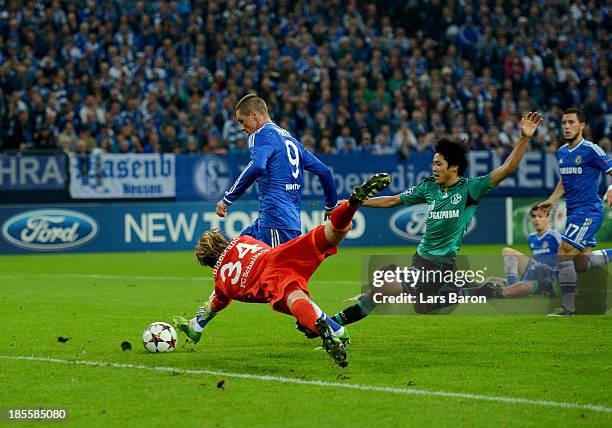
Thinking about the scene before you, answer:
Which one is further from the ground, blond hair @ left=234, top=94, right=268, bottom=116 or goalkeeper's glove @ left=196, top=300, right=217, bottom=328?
blond hair @ left=234, top=94, right=268, bottom=116

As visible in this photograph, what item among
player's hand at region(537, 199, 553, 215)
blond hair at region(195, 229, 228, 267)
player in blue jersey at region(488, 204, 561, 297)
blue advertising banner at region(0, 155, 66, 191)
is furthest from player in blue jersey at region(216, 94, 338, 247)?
blue advertising banner at region(0, 155, 66, 191)

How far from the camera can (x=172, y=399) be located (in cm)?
681

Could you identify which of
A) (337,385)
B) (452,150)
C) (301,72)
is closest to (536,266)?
(452,150)

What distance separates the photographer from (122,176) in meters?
23.2

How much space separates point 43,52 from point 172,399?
19619mm

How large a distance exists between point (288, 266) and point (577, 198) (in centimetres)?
543

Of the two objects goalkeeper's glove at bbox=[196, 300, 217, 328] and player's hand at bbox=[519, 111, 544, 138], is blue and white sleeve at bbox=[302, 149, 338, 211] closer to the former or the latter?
goalkeeper's glove at bbox=[196, 300, 217, 328]

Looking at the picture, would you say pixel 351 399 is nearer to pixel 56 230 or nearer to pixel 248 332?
pixel 248 332

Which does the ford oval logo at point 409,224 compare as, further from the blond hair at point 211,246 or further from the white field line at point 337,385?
the white field line at point 337,385

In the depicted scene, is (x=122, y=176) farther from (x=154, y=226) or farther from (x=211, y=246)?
(x=211, y=246)

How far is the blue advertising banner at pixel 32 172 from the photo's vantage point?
2222 centimetres

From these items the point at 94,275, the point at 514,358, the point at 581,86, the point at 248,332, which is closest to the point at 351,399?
the point at 514,358

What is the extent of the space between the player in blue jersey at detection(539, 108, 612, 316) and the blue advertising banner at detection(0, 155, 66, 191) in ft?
43.0

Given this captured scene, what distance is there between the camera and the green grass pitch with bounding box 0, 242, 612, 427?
636 centimetres
